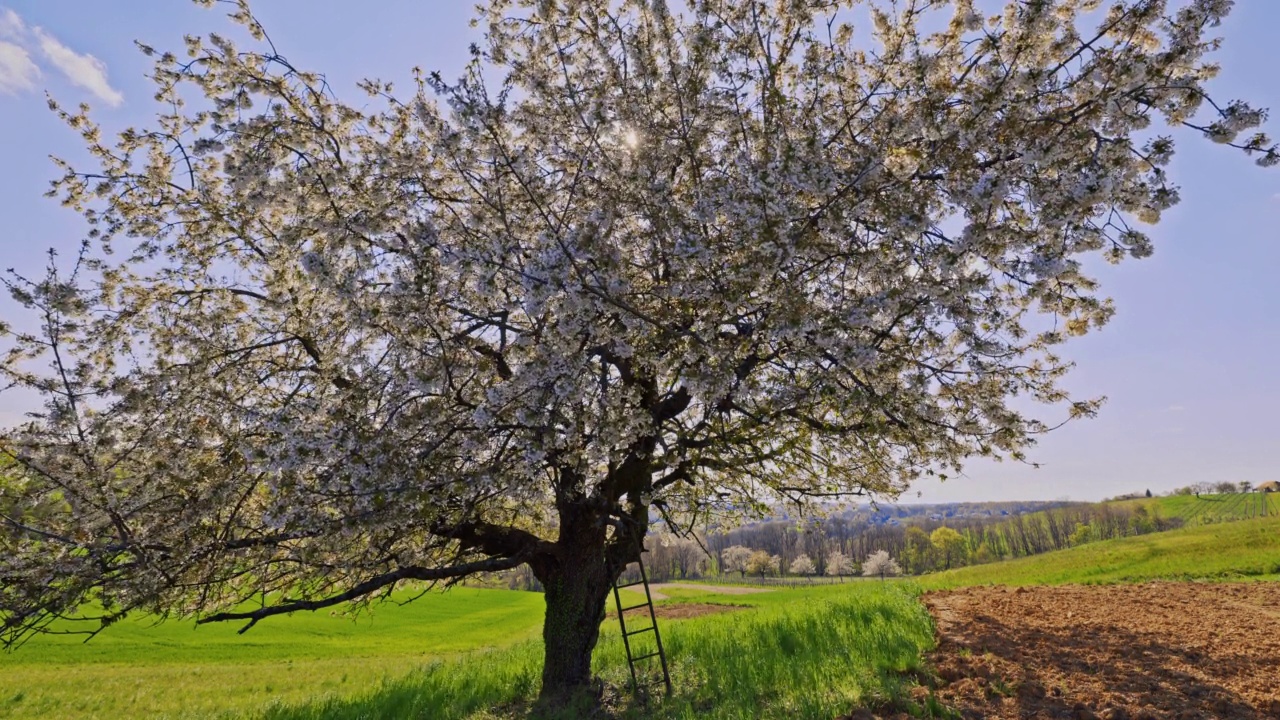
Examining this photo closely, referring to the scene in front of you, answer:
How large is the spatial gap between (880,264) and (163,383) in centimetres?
854

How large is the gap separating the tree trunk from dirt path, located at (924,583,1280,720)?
15.6 feet

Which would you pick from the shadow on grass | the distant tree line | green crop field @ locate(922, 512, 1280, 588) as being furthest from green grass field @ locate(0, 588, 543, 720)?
the distant tree line

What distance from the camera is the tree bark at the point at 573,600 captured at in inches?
346

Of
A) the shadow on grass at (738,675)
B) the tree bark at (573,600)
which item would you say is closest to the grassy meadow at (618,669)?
the shadow on grass at (738,675)

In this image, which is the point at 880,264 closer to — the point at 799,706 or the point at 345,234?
the point at 799,706

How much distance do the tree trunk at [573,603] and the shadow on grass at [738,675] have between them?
1.94 feet

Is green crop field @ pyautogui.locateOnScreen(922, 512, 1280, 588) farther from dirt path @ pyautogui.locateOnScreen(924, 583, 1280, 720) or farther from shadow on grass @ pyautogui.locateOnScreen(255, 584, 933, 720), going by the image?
shadow on grass @ pyautogui.locateOnScreen(255, 584, 933, 720)

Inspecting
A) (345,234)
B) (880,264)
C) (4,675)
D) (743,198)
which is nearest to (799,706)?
(880,264)

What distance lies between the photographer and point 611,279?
231 inches

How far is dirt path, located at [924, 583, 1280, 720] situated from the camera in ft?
19.0

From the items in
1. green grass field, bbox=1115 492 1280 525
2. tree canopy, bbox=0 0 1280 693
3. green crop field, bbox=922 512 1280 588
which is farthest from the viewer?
green grass field, bbox=1115 492 1280 525

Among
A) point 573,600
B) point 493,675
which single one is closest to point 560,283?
point 573,600

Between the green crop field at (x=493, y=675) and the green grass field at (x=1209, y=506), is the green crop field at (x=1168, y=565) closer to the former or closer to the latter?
the green crop field at (x=493, y=675)

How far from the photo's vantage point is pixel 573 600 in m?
8.86
